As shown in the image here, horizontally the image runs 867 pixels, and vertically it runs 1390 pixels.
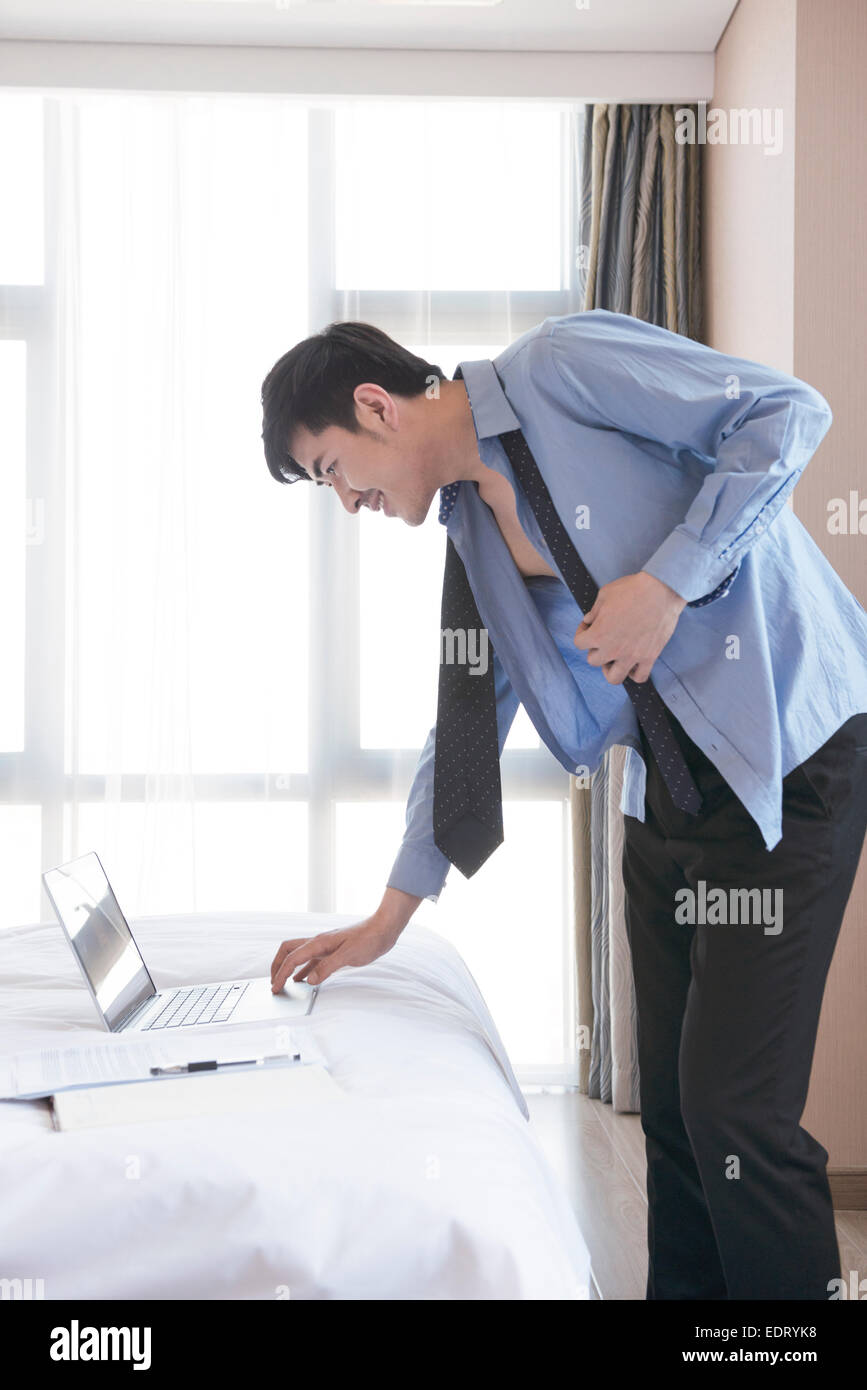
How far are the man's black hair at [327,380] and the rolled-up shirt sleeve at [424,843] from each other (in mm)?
361

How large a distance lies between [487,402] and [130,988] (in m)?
0.79

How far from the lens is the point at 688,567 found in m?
1.00

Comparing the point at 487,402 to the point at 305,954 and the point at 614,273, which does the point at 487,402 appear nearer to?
the point at 305,954

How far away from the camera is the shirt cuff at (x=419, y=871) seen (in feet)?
4.44

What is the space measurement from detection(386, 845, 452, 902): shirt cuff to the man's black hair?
1.72 ft

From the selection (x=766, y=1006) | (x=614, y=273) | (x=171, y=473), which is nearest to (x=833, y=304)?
(x=614, y=273)

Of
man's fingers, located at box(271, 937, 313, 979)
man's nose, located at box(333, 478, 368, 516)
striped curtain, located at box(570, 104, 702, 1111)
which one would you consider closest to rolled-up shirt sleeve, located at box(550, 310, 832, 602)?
→ man's nose, located at box(333, 478, 368, 516)

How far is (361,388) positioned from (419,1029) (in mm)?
703

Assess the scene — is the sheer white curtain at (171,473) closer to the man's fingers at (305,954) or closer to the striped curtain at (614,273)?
the striped curtain at (614,273)

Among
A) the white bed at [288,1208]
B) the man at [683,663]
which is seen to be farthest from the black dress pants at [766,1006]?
the white bed at [288,1208]

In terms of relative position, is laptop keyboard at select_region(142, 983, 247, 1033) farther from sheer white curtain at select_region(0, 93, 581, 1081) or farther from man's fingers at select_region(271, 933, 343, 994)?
sheer white curtain at select_region(0, 93, 581, 1081)
